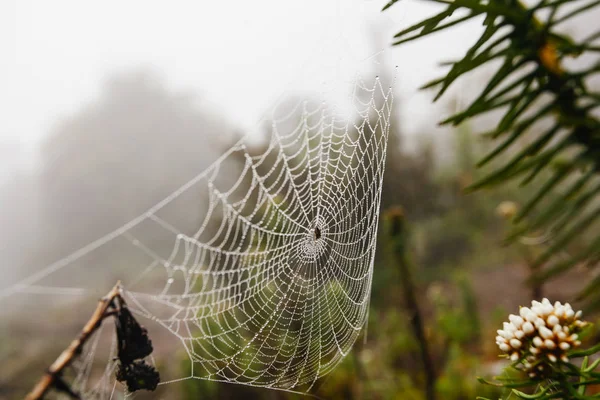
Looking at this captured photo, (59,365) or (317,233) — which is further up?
(317,233)

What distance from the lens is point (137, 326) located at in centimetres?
92

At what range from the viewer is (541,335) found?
1.89 ft

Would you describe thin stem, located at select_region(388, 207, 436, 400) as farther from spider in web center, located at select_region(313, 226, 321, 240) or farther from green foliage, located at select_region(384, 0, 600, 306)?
green foliage, located at select_region(384, 0, 600, 306)

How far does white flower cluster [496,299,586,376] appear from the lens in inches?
21.9

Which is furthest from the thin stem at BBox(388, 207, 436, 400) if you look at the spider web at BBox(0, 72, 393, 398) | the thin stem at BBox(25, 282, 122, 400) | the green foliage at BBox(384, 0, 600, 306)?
the thin stem at BBox(25, 282, 122, 400)

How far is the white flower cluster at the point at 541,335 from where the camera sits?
556 millimetres

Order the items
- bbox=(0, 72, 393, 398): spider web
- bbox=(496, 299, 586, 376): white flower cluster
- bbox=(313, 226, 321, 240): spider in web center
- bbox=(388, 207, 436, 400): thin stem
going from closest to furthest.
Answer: bbox=(496, 299, 586, 376): white flower cluster → bbox=(0, 72, 393, 398): spider web → bbox=(313, 226, 321, 240): spider in web center → bbox=(388, 207, 436, 400): thin stem

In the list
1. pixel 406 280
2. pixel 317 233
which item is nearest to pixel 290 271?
pixel 317 233

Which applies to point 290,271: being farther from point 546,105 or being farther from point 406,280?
point 546,105

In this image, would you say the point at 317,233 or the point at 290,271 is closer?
the point at 317,233

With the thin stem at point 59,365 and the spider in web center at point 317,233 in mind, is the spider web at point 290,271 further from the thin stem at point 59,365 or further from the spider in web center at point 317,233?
the thin stem at point 59,365

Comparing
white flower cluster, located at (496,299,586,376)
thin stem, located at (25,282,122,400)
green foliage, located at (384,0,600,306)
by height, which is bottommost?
thin stem, located at (25,282,122,400)

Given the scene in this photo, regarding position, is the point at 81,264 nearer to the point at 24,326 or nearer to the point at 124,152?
the point at 124,152

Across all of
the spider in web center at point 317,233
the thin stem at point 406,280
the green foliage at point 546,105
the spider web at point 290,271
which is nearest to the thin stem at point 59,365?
the spider web at point 290,271
